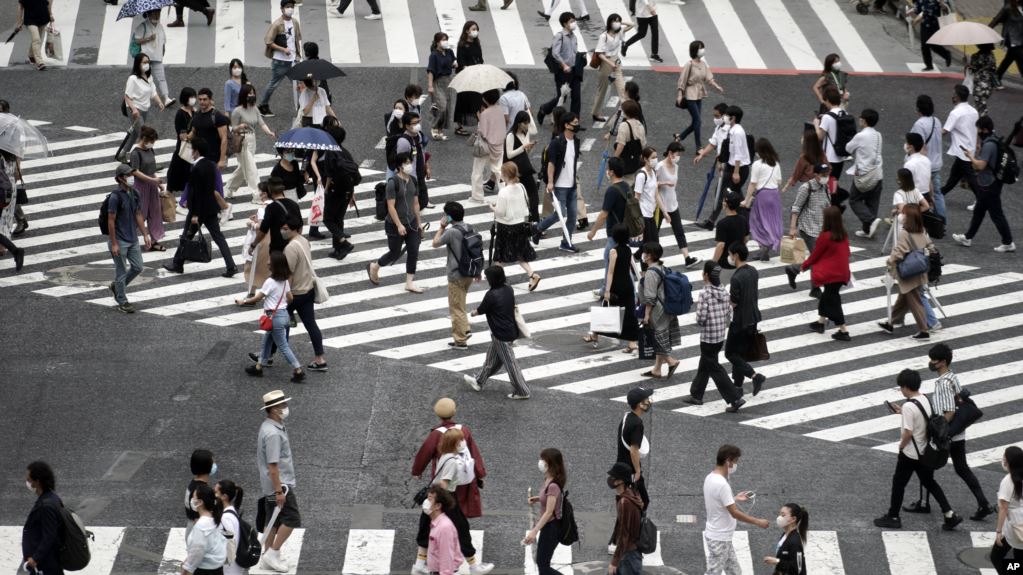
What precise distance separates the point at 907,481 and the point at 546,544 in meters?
3.79

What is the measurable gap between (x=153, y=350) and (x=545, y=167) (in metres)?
6.23

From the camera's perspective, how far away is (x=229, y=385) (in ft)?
57.4

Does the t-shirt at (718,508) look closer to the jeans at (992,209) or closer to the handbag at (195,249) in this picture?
the handbag at (195,249)

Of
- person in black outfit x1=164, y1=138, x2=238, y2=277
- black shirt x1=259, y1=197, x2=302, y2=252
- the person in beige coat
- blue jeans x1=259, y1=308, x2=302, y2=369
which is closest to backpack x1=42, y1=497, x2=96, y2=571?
blue jeans x1=259, y1=308, x2=302, y2=369

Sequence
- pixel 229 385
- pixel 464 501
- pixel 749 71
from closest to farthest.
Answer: pixel 464 501 → pixel 229 385 → pixel 749 71

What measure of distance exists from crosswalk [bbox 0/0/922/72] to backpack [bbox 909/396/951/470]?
52.3 feet

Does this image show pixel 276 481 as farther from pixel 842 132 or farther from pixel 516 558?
pixel 842 132

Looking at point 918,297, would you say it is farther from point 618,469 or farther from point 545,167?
point 618,469

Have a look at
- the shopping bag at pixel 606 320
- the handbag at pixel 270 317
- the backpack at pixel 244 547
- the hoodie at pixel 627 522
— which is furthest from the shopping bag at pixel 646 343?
the backpack at pixel 244 547

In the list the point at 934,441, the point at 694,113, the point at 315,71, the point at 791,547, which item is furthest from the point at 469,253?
the point at 694,113

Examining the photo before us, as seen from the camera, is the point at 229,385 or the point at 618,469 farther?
the point at 229,385

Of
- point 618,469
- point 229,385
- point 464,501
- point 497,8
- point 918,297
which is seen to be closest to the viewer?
point 618,469

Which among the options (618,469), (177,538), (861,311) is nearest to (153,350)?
(177,538)

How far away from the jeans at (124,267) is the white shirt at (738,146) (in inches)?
327
